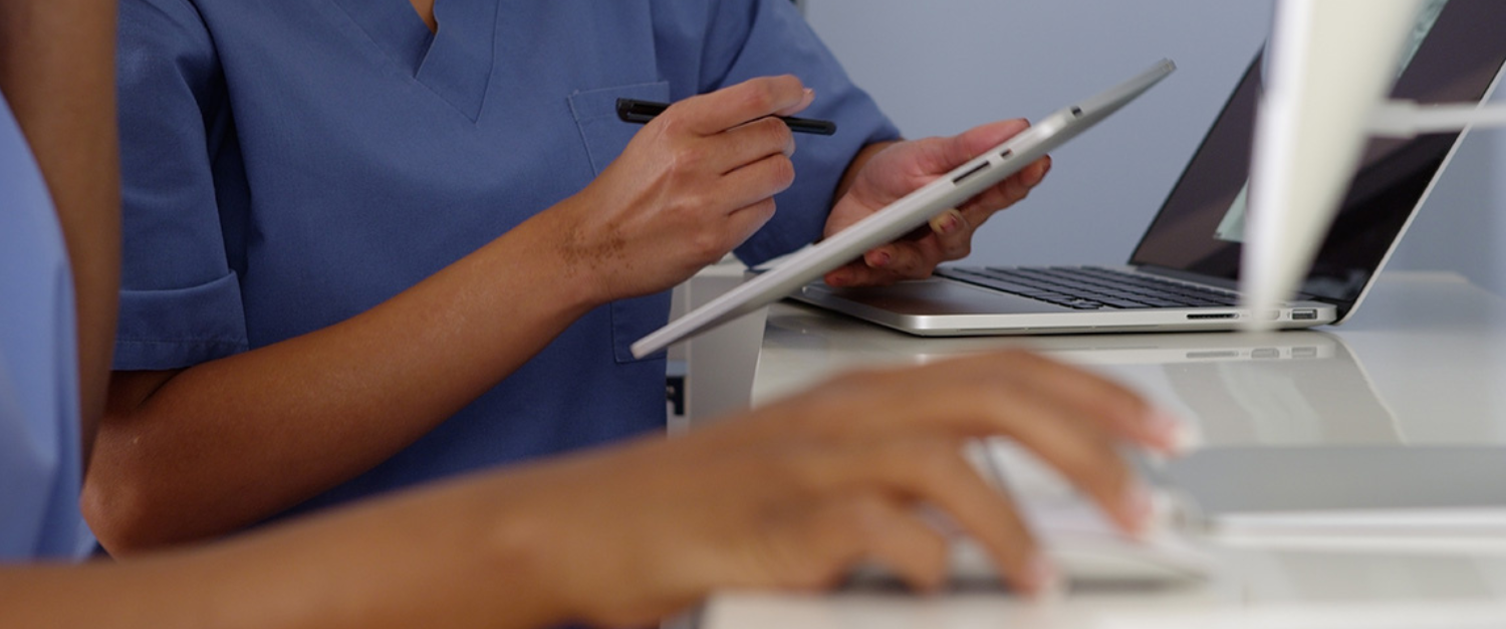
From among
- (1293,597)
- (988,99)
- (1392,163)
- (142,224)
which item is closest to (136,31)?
(142,224)

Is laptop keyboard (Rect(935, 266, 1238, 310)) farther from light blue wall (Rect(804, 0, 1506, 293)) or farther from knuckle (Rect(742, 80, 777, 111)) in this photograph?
light blue wall (Rect(804, 0, 1506, 293))

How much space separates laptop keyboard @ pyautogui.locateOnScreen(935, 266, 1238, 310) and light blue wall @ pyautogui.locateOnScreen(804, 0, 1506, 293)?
0.47m

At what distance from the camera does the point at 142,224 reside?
2.08 ft

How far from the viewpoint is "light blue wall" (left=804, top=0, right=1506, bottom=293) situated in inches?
52.9

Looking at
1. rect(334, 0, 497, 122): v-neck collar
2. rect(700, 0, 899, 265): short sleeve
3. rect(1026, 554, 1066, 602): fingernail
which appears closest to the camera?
rect(1026, 554, 1066, 602): fingernail

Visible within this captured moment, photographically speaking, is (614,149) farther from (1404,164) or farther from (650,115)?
(1404,164)

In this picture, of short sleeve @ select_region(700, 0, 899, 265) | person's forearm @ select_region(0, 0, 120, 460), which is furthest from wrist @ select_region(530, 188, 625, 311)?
short sleeve @ select_region(700, 0, 899, 265)

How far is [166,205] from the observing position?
25.0 inches

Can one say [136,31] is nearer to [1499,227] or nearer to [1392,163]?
[1392,163]

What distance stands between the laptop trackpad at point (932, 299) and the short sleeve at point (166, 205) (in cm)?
39

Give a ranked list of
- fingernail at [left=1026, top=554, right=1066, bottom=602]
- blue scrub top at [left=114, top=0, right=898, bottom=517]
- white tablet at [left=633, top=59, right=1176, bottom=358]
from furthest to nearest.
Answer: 1. blue scrub top at [left=114, top=0, right=898, bottom=517]
2. white tablet at [left=633, top=59, right=1176, bottom=358]
3. fingernail at [left=1026, top=554, right=1066, bottom=602]

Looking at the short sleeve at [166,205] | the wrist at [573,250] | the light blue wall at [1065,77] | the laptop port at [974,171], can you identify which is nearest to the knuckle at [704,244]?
the wrist at [573,250]

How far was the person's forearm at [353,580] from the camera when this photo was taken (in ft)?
0.77

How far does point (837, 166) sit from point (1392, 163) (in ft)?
1.38
